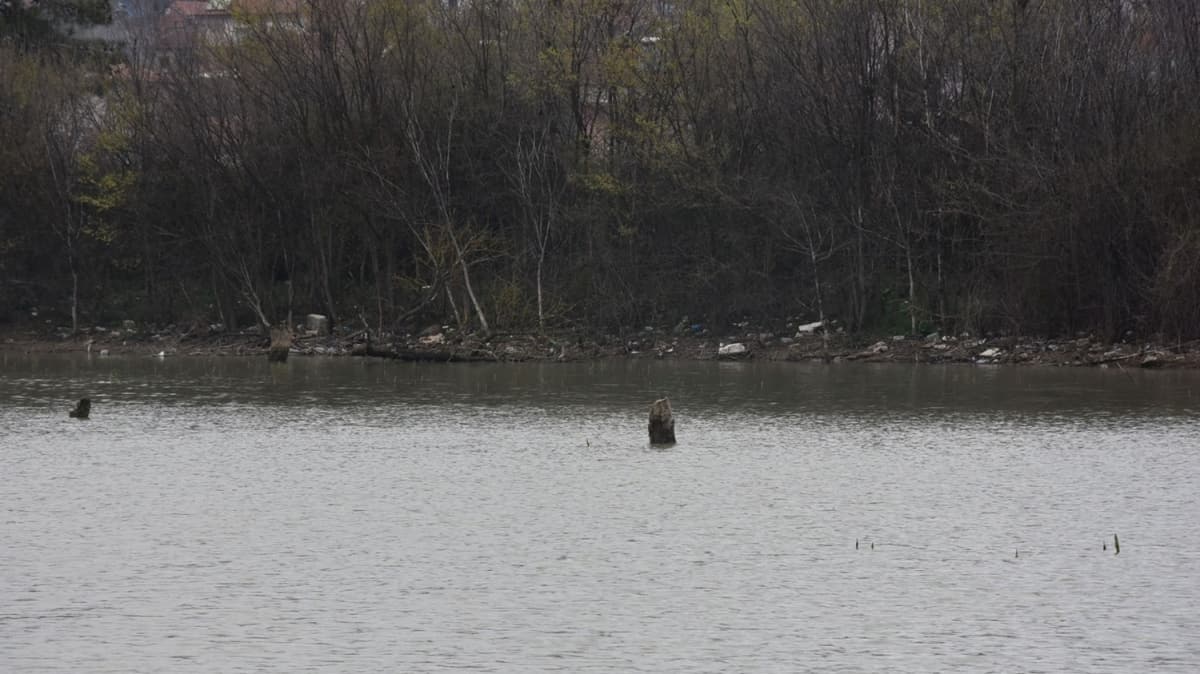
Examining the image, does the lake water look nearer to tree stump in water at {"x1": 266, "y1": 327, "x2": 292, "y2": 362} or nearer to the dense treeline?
tree stump in water at {"x1": 266, "y1": 327, "x2": 292, "y2": 362}

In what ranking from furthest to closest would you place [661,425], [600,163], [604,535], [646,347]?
1. [600,163]
2. [646,347]
3. [661,425]
4. [604,535]

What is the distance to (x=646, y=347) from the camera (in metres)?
48.6

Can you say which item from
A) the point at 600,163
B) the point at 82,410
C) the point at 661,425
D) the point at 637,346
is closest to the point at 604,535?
the point at 661,425

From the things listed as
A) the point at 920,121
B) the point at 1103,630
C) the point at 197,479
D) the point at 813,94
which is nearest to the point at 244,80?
the point at 813,94

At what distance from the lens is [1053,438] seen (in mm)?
27359

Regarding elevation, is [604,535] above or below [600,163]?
below

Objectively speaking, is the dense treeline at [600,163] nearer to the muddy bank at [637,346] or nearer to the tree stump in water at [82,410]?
the muddy bank at [637,346]

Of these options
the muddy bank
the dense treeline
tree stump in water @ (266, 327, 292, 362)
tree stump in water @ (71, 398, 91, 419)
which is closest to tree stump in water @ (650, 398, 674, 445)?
tree stump in water @ (71, 398, 91, 419)

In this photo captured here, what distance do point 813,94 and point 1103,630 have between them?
119ft

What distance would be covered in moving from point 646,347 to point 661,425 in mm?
21364

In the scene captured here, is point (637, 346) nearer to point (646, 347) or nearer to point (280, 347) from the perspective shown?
point (646, 347)

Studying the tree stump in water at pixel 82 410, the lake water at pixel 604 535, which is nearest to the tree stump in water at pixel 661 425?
the lake water at pixel 604 535

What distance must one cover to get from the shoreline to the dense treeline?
101 cm

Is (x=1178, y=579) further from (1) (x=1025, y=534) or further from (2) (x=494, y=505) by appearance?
(2) (x=494, y=505)
